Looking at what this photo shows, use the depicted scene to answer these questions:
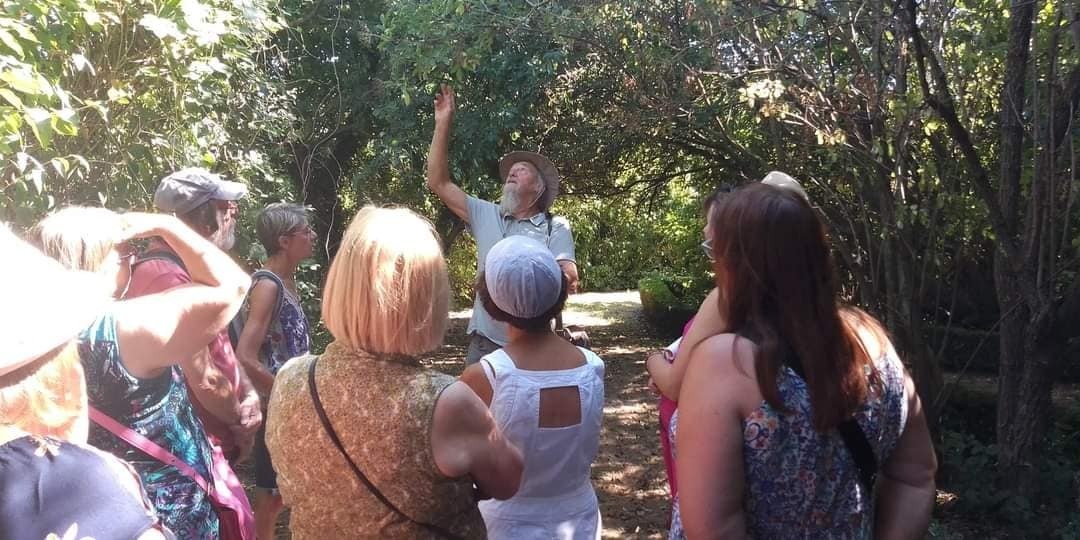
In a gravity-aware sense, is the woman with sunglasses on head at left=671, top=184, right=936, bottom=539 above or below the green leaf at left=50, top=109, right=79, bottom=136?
below

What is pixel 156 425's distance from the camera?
2.18 meters

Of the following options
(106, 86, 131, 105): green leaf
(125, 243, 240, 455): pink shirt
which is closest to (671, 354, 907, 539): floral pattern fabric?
(125, 243, 240, 455): pink shirt

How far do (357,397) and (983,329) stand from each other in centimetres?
978

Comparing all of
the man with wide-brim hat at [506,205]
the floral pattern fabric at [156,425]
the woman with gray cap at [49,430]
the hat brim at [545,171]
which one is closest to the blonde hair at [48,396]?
the woman with gray cap at [49,430]

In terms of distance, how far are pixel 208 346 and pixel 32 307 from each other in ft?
4.78

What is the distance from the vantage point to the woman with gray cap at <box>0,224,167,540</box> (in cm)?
118

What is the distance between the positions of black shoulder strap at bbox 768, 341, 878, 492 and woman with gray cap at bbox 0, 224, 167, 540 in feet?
3.86

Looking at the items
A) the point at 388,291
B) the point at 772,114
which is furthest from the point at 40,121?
the point at 772,114

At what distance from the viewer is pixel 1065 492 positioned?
174 inches

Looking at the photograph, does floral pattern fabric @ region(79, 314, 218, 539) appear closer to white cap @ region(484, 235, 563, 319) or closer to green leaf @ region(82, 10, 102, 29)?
white cap @ region(484, 235, 563, 319)

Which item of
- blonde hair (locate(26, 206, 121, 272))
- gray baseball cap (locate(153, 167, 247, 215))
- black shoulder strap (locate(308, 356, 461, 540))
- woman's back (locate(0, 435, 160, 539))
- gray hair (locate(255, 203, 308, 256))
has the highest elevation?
gray baseball cap (locate(153, 167, 247, 215))

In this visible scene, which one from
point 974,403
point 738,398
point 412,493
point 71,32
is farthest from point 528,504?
point 974,403

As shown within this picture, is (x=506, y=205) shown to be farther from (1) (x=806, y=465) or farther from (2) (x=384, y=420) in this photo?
(1) (x=806, y=465)

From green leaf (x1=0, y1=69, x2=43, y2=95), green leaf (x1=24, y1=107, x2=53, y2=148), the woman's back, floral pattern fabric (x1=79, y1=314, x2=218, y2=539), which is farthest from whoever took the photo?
green leaf (x1=24, y1=107, x2=53, y2=148)
